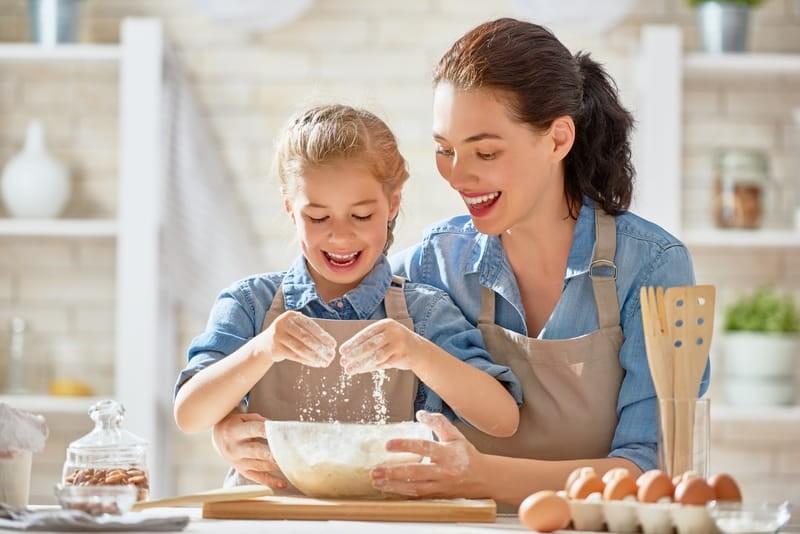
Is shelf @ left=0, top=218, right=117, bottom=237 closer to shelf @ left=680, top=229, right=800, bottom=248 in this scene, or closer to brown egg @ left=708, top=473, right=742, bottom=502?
shelf @ left=680, top=229, right=800, bottom=248

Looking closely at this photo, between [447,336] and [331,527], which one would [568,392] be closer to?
[447,336]

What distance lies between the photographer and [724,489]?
1.44 metres

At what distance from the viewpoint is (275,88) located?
430 centimetres

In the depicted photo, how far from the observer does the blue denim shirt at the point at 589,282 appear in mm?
2146

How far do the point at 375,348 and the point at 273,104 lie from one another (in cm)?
266

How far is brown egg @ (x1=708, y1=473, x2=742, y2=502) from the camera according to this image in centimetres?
144

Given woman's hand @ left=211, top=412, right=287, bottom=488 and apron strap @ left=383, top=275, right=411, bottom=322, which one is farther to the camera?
apron strap @ left=383, top=275, right=411, bottom=322

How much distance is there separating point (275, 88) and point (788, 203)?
1827 mm

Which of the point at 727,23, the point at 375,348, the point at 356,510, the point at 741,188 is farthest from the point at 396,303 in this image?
the point at 727,23

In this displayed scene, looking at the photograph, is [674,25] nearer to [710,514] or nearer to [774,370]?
[774,370]

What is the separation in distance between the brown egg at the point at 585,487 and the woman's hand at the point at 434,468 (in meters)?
0.24

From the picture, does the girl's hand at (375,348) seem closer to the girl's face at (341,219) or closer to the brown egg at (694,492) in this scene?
the girl's face at (341,219)

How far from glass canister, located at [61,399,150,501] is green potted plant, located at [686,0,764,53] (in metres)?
2.84

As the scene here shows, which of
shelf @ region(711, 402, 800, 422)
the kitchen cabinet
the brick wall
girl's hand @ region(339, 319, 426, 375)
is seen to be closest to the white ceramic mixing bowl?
girl's hand @ region(339, 319, 426, 375)
